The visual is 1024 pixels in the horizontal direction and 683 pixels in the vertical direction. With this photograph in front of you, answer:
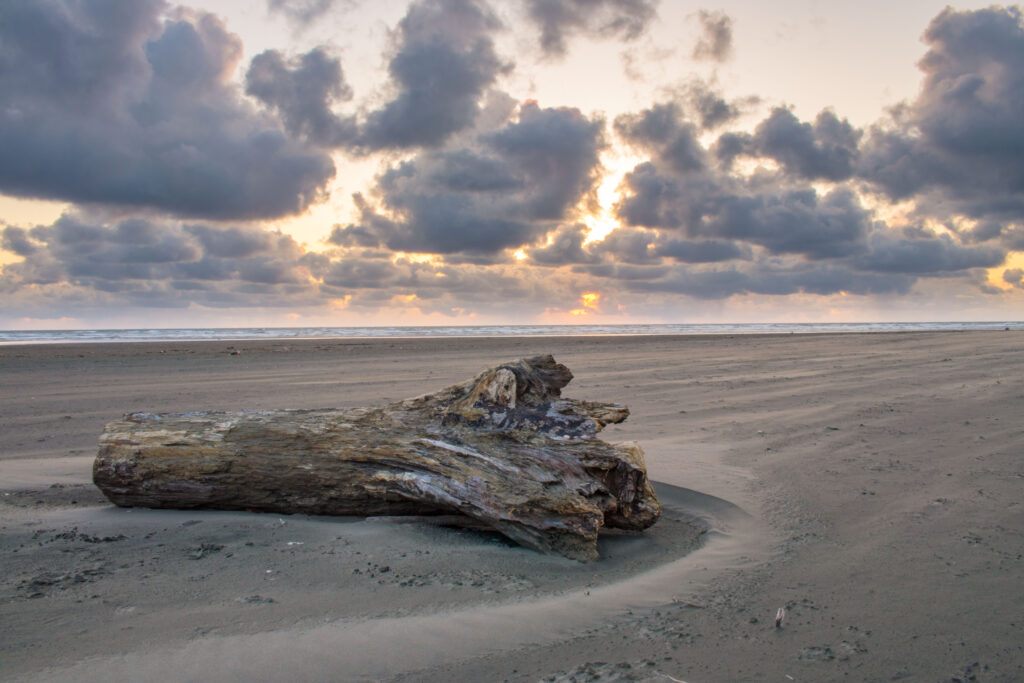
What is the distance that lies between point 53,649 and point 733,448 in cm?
610

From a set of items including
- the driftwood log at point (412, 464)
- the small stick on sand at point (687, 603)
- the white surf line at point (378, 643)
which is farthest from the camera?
the driftwood log at point (412, 464)

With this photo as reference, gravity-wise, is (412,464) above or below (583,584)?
above

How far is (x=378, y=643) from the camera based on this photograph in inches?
109

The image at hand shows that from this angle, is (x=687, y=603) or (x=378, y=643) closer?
(x=378, y=643)

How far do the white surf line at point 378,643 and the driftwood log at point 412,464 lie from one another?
600mm

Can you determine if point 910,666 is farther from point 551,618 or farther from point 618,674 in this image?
point 551,618

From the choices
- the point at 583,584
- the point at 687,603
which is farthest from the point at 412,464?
the point at 687,603

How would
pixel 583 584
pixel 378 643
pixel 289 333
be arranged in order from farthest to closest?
pixel 289 333 < pixel 583 584 < pixel 378 643

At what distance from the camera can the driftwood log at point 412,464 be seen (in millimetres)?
3848

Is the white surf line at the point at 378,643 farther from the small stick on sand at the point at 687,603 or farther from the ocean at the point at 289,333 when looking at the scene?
the ocean at the point at 289,333

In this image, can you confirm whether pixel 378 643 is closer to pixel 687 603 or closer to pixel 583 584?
pixel 583 584

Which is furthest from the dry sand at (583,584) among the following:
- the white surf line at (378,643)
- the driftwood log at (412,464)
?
the driftwood log at (412,464)

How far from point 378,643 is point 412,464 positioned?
1482 millimetres

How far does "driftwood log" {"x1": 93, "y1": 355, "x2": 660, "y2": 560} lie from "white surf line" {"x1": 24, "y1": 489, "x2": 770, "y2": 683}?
600 millimetres
